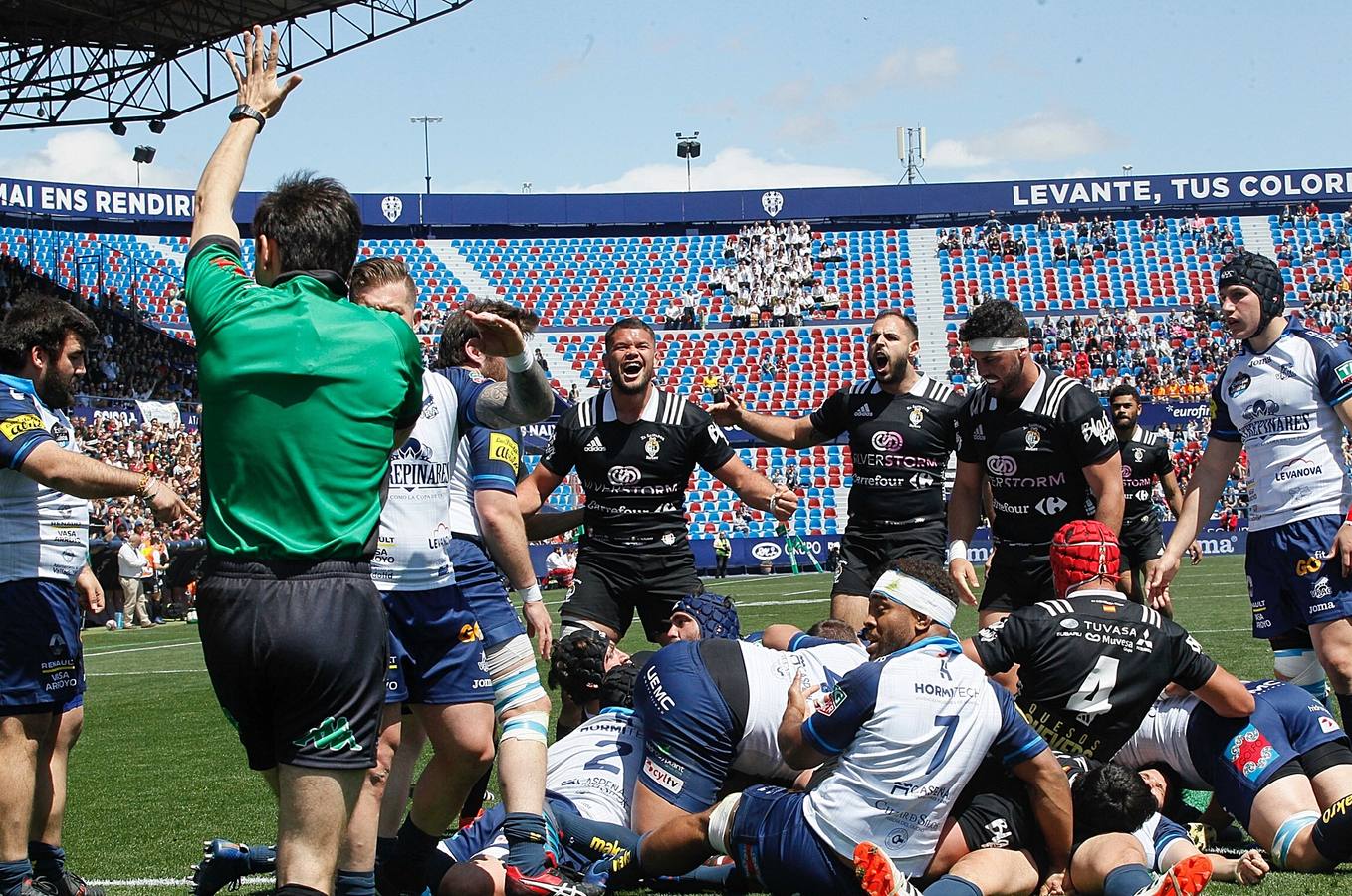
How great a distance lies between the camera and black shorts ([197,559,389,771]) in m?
3.43

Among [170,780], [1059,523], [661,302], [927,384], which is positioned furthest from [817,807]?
[661,302]

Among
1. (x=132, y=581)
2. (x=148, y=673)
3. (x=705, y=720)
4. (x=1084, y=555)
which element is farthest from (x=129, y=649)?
(x=1084, y=555)

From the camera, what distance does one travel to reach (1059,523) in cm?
793

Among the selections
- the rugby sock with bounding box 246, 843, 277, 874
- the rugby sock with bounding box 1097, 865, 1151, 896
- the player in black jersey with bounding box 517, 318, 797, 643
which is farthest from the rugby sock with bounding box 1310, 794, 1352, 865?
the rugby sock with bounding box 246, 843, 277, 874

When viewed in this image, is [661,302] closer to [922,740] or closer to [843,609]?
[843,609]

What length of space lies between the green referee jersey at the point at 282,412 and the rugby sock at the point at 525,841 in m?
2.00

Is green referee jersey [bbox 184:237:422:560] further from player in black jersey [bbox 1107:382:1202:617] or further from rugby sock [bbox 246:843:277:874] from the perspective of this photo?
player in black jersey [bbox 1107:382:1202:617]

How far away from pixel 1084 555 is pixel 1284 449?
204 cm

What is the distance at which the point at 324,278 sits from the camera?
3.65m

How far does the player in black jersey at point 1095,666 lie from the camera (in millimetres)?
5758

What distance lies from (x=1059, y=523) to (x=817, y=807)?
3228 millimetres

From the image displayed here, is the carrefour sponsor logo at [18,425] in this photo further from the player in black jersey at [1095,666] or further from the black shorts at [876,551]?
the black shorts at [876,551]

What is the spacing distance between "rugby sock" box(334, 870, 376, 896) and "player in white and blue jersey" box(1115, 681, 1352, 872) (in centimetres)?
323

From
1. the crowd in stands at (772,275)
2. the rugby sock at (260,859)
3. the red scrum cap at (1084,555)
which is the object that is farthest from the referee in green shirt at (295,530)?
the crowd in stands at (772,275)
